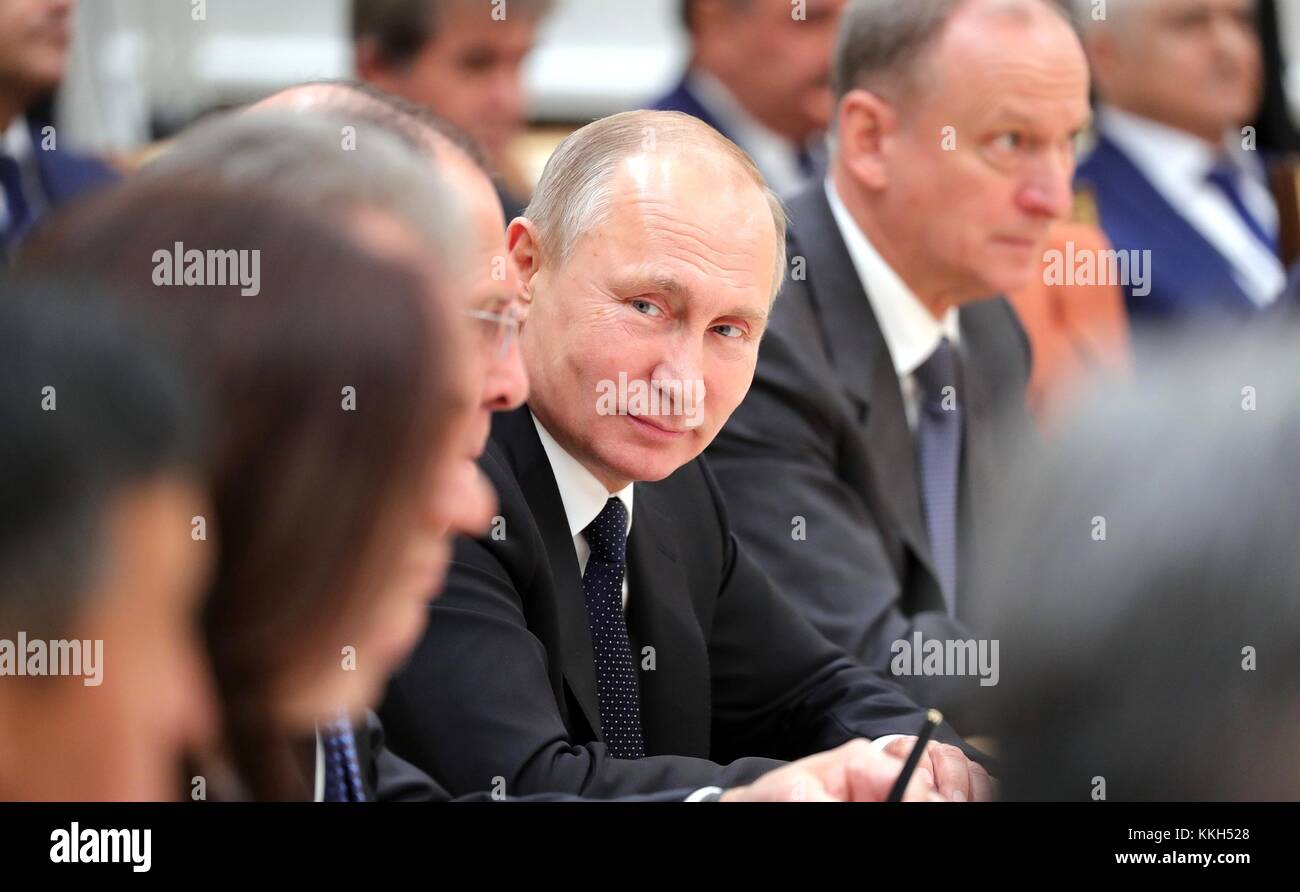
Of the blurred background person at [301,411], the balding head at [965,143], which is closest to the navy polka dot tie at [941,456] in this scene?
the balding head at [965,143]

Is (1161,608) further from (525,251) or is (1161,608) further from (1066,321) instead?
(1066,321)

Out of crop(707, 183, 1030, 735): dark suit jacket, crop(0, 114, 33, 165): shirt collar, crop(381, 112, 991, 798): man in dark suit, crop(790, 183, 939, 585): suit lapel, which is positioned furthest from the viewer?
crop(0, 114, 33, 165): shirt collar

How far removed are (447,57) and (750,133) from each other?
28.3 inches

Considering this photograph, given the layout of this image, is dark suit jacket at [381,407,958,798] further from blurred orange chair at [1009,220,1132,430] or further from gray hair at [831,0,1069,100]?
blurred orange chair at [1009,220,1132,430]

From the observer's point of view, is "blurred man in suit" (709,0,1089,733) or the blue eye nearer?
"blurred man in suit" (709,0,1089,733)

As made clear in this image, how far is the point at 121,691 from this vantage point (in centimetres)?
83

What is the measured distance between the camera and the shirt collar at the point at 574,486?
73.5 inches

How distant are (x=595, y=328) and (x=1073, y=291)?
1.60 metres

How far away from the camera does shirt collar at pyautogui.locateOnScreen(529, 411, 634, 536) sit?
187 cm

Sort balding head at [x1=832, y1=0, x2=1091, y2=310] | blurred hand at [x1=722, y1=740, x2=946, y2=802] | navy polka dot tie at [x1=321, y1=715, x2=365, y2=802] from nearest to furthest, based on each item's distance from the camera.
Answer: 1. navy polka dot tie at [x1=321, y1=715, x2=365, y2=802]
2. blurred hand at [x1=722, y1=740, x2=946, y2=802]
3. balding head at [x1=832, y1=0, x2=1091, y2=310]

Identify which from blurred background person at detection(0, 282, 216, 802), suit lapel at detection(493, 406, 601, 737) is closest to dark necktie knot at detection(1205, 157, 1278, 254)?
suit lapel at detection(493, 406, 601, 737)

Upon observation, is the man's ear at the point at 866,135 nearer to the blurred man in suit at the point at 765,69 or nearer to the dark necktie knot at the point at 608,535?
the blurred man in suit at the point at 765,69

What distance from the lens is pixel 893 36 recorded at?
2840mm

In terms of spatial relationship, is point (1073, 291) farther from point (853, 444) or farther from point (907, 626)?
point (907, 626)
